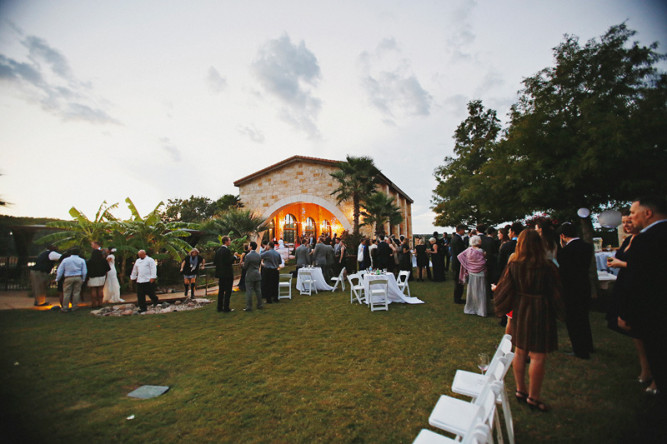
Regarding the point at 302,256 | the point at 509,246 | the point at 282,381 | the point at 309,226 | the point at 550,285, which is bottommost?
the point at 282,381

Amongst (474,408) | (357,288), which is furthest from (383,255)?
(474,408)

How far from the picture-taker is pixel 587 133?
6500 mm

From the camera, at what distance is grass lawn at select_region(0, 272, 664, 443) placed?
8.49 ft

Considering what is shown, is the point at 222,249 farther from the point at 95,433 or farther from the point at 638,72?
the point at 638,72

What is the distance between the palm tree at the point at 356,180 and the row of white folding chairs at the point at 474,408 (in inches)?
780

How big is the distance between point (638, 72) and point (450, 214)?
18.1 meters

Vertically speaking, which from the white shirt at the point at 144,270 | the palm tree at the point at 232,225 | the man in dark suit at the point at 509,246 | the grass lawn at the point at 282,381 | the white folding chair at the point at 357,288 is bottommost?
the grass lawn at the point at 282,381

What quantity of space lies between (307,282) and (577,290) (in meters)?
7.94

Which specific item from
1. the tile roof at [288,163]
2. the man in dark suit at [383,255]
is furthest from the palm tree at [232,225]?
the man in dark suit at [383,255]

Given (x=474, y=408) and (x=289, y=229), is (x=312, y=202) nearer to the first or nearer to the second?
(x=289, y=229)

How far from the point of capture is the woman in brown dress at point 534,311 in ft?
8.86

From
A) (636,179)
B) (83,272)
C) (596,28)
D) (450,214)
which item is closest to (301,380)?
(636,179)

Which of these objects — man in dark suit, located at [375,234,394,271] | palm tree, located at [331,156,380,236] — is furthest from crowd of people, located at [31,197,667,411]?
palm tree, located at [331,156,380,236]

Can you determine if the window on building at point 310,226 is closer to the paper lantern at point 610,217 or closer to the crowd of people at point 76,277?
the crowd of people at point 76,277
